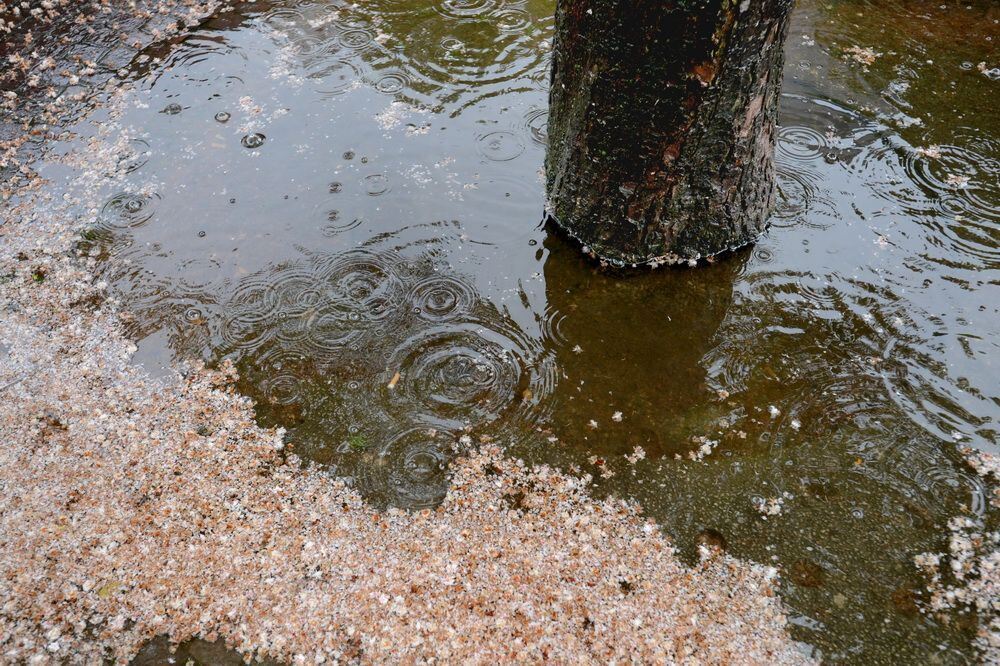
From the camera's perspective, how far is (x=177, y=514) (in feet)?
7.13

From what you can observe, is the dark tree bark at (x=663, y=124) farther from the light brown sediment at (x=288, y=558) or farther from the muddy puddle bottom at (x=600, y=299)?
the light brown sediment at (x=288, y=558)

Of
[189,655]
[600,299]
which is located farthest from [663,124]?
[189,655]

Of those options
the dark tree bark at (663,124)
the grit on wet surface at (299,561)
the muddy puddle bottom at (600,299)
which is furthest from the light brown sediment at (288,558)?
the dark tree bark at (663,124)

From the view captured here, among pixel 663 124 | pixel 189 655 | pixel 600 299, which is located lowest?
pixel 189 655

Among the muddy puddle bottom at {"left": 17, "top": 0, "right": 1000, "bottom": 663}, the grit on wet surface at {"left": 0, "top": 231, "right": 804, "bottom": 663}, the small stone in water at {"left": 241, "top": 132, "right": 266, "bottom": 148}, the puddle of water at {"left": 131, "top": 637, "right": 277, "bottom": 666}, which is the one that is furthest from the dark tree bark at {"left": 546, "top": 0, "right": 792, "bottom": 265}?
the puddle of water at {"left": 131, "top": 637, "right": 277, "bottom": 666}

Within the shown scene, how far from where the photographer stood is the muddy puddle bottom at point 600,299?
2.18m

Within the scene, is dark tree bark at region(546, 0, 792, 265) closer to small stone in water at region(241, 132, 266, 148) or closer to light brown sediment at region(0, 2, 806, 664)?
light brown sediment at region(0, 2, 806, 664)

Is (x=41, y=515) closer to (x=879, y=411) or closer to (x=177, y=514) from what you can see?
(x=177, y=514)

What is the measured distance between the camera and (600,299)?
2.74m

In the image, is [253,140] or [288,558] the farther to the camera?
[253,140]

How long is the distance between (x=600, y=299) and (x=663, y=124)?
0.72 m

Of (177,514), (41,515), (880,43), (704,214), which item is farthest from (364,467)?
(880,43)

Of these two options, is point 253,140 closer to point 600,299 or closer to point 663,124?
point 600,299

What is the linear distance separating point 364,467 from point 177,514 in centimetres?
61
